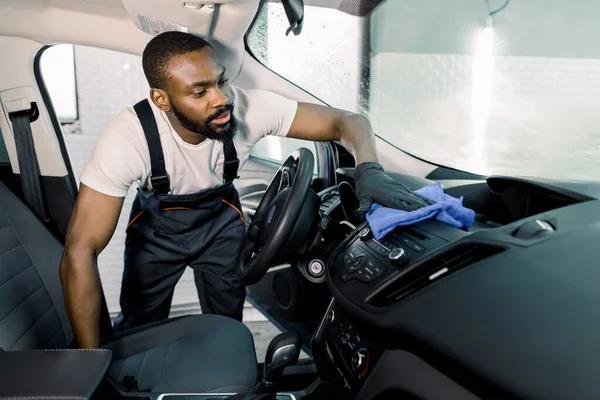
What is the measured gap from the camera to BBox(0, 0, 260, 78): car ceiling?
148 cm

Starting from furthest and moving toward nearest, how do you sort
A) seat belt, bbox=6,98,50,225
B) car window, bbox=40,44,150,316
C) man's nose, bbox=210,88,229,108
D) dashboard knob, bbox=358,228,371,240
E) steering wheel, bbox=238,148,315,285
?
car window, bbox=40,44,150,316 → seat belt, bbox=6,98,50,225 → man's nose, bbox=210,88,229,108 → steering wheel, bbox=238,148,315,285 → dashboard knob, bbox=358,228,371,240

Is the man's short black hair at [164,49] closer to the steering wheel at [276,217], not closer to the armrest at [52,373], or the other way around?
the steering wheel at [276,217]

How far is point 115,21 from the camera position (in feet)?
5.50

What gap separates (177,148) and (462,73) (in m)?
1.02

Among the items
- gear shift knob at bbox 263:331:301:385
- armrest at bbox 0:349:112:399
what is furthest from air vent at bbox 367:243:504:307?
armrest at bbox 0:349:112:399

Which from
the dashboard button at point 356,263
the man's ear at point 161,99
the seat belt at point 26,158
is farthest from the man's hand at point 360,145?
the seat belt at point 26,158

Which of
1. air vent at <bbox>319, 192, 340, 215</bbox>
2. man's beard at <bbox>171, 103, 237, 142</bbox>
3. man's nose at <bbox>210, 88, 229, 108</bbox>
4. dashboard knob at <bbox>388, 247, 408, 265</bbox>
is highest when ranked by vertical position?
man's nose at <bbox>210, 88, 229, 108</bbox>

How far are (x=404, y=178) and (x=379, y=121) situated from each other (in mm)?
584

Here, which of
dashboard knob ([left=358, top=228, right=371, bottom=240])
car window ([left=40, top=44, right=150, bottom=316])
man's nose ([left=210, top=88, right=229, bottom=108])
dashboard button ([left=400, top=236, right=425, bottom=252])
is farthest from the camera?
car window ([left=40, top=44, right=150, bottom=316])

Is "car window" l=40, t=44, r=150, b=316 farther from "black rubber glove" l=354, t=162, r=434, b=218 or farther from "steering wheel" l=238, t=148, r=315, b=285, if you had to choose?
"black rubber glove" l=354, t=162, r=434, b=218

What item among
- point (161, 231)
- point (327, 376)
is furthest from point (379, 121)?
point (327, 376)

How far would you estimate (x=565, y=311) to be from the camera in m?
0.68

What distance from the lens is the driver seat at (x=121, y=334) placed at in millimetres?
1298

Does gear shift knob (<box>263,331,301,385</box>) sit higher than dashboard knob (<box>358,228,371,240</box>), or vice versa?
dashboard knob (<box>358,228,371,240</box>)
